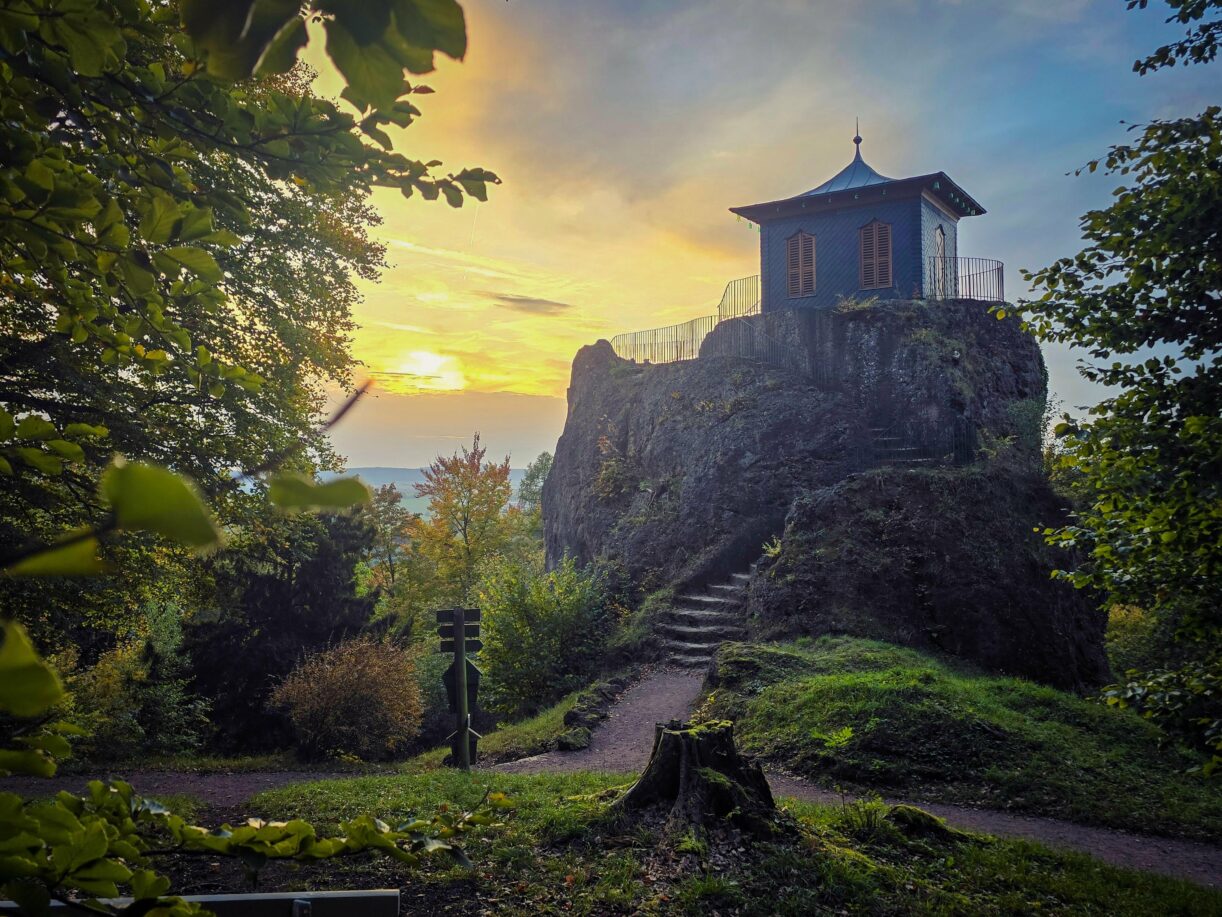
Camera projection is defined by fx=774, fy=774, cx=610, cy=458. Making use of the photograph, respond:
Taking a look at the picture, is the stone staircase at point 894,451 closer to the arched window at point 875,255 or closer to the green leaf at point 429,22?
the arched window at point 875,255

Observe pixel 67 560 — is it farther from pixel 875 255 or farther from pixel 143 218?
pixel 875 255

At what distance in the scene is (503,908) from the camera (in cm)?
491

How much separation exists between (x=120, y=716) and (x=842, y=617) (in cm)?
1292

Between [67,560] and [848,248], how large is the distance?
2586 cm

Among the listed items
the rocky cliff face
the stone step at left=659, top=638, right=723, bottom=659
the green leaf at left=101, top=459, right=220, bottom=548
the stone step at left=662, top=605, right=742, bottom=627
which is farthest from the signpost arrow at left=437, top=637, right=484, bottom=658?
the green leaf at left=101, top=459, right=220, bottom=548

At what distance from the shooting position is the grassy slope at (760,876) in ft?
16.6

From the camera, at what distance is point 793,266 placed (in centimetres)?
2497

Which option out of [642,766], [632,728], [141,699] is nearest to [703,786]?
[642,766]

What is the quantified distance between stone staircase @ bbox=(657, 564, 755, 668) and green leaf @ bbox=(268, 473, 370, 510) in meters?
14.3

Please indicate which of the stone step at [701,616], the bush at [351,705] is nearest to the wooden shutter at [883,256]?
the stone step at [701,616]

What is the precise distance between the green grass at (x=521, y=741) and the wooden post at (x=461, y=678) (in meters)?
1.08

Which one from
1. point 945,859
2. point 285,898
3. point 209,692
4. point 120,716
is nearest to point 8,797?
point 285,898

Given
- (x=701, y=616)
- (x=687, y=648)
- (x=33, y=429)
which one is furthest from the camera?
(x=701, y=616)

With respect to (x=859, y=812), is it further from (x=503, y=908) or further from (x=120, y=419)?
(x=120, y=419)
